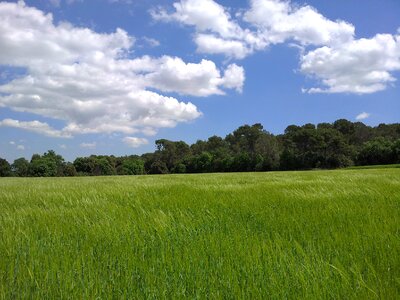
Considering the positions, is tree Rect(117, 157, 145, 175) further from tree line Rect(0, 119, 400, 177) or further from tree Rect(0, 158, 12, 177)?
tree Rect(0, 158, 12, 177)

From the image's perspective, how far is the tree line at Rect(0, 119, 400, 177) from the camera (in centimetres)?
8106

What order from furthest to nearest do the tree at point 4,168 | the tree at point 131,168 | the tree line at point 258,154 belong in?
the tree at point 131,168
the tree at point 4,168
the tree line at point 258,154

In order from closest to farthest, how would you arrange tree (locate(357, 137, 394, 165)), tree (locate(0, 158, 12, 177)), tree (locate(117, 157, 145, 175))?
tree (locate(357, 137, 394, 165))
tree (locate(0, 158, 12, 177))
tree (locate(117, 157, 145, 175))

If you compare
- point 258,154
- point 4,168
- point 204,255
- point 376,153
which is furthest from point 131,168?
point 204,255

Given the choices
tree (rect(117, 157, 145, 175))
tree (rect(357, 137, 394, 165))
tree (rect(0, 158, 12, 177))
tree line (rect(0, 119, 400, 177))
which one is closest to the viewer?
tree (rect(357, 137, 394, 165))

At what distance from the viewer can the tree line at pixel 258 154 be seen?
266 feet

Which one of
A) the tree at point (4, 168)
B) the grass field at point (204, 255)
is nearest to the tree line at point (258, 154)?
the tree at point (4, 168)

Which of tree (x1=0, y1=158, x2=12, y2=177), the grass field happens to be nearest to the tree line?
tree (x1=0, y1=158, x2=12, y2=177)

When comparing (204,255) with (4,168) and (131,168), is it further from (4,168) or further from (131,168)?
(4,168)

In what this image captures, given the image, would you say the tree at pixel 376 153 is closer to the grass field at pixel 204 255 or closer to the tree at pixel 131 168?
the tree at pixel 131 168

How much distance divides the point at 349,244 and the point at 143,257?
1804 millimetres

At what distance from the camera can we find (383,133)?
105 meters

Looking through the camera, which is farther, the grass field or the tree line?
the tree line

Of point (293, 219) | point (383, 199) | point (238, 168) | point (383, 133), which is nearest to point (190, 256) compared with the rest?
point (293, 219)
